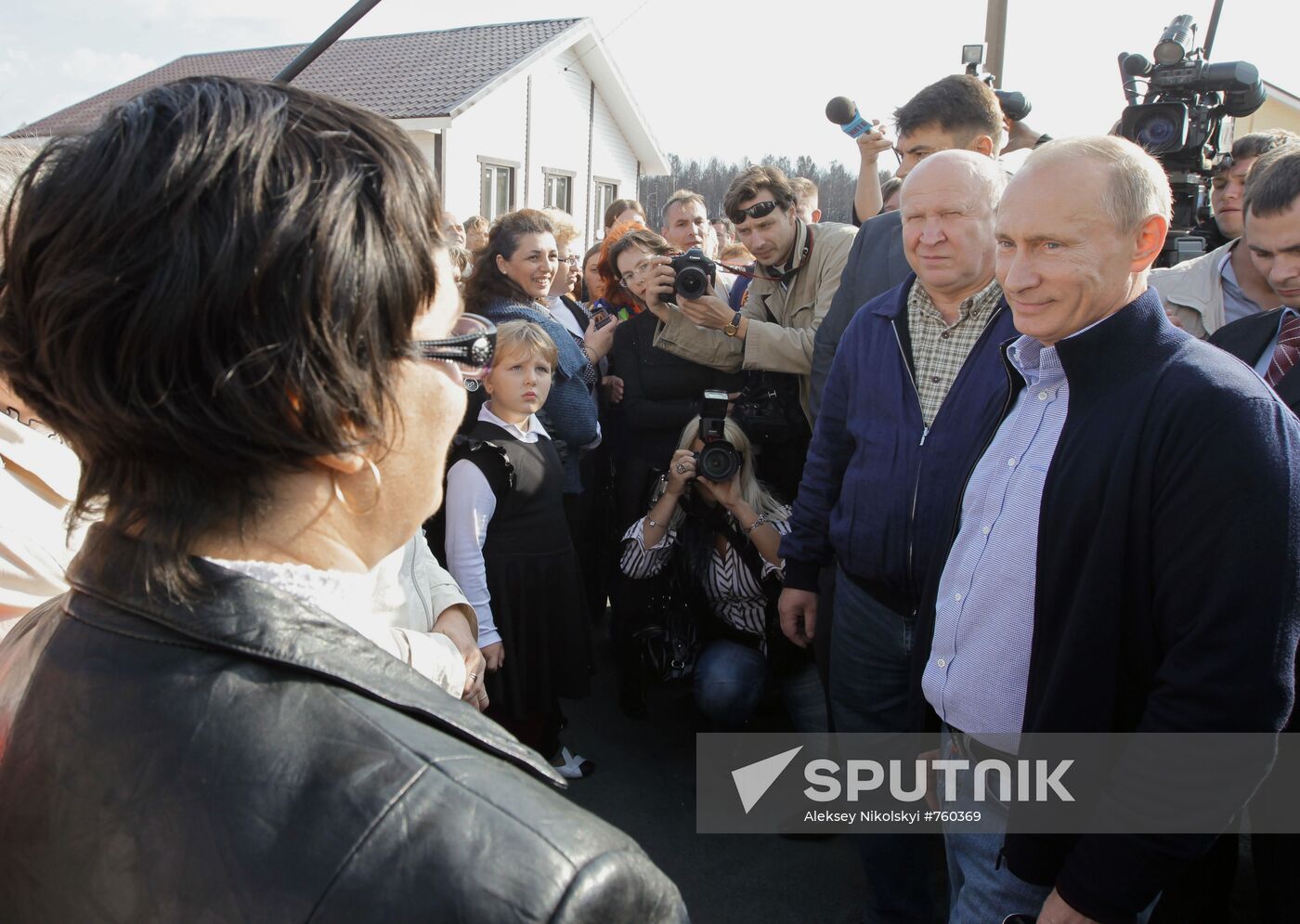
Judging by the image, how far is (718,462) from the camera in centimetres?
327

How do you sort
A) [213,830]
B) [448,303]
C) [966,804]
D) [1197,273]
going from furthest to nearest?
[1197,273] < [966,804] < [448,303] < [213,830]

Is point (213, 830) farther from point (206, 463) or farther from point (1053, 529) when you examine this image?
point (1053, 529)

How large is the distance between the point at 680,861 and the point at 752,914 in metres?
0.32

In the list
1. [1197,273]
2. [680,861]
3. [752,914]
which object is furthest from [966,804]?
[1197,273]

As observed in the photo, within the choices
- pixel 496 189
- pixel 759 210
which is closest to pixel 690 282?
pixel 759 210

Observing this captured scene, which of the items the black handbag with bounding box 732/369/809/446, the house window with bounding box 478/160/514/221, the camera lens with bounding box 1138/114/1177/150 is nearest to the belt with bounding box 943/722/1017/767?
the black handbag with bounding box 732/369/809/446

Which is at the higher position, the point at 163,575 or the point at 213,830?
the point at 163,575

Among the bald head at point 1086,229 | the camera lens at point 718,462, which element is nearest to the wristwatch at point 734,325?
the camera lens at point 718,462

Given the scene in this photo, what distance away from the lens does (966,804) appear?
1865 mm

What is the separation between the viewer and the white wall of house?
16.9 meters

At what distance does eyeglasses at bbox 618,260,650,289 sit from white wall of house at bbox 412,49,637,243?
502 inches

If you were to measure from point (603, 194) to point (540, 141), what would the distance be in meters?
2.71

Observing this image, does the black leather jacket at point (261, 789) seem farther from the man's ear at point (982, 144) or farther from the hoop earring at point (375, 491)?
the man's ear at point (982, 144)

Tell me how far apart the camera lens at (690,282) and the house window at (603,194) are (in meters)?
18.1
